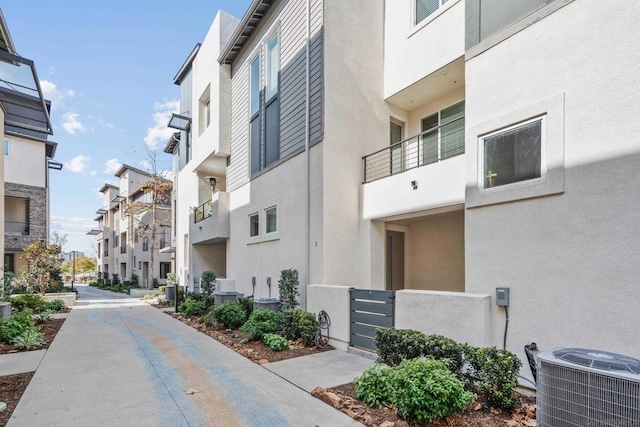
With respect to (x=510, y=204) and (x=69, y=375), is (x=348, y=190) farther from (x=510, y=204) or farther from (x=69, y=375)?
(x=69, y=375)

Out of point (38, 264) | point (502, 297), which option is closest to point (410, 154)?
point (502, 297)

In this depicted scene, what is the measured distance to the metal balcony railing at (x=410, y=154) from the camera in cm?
862

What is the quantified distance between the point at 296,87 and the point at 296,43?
130 centimetres

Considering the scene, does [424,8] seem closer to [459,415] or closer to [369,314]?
[369,314]

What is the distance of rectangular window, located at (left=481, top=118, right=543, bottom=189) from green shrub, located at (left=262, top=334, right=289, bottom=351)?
16.5 ft

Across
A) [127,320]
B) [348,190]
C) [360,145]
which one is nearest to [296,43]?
[360,145]

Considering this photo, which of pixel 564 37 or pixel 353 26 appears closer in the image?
pixel 564 37

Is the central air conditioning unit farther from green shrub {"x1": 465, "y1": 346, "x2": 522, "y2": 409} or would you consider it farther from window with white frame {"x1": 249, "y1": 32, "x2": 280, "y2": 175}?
window with white frame {"x1": 249, "y1": 32, "x2": 280, "y2": 175}

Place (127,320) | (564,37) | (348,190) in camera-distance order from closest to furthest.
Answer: (564,37) < (348,190) < (127,320)

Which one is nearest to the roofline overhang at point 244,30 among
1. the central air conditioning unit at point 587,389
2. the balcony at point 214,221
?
the balcony at point 214,221

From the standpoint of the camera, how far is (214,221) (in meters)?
14.2

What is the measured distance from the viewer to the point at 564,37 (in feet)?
16.2

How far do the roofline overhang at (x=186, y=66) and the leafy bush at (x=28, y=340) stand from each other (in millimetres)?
14910

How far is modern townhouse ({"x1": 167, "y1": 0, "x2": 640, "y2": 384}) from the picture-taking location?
441cm
